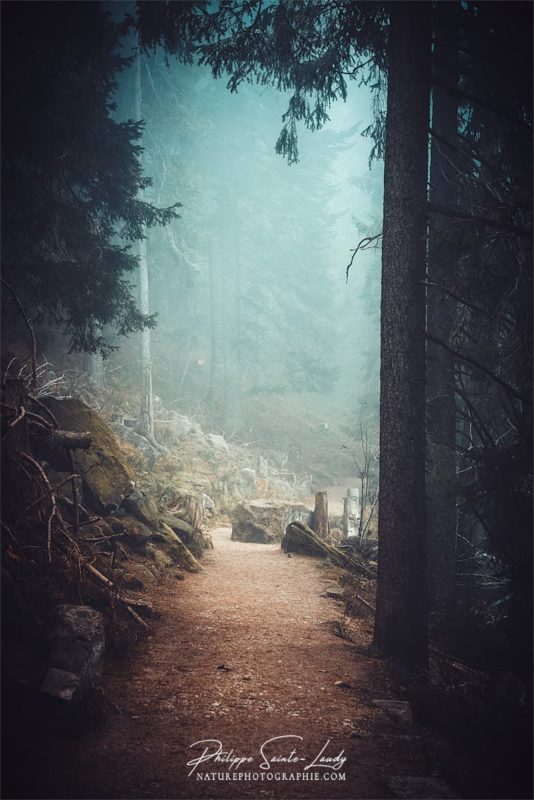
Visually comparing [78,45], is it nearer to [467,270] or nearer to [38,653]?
[467,270]

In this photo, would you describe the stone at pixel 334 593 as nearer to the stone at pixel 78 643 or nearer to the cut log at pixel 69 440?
the stone at pixel 78 643

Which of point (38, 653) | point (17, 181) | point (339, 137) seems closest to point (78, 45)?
point (17, 181)

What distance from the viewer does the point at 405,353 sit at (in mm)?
5043

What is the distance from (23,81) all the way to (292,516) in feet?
42.6

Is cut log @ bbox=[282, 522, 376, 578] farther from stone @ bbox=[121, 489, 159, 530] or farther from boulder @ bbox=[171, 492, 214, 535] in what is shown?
stone @ bbox=[121, 489, 159, 530]

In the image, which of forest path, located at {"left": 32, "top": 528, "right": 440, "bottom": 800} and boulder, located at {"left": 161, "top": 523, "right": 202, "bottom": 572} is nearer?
forest path, located at {"left": 32, "top": 528, "right": 440, "bottom": 800}

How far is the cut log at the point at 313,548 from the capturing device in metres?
9.67

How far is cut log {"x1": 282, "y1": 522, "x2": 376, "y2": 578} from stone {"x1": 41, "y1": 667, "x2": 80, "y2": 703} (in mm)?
7520

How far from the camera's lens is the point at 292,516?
13516 mm

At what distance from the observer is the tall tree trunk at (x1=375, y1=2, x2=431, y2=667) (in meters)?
4.89
